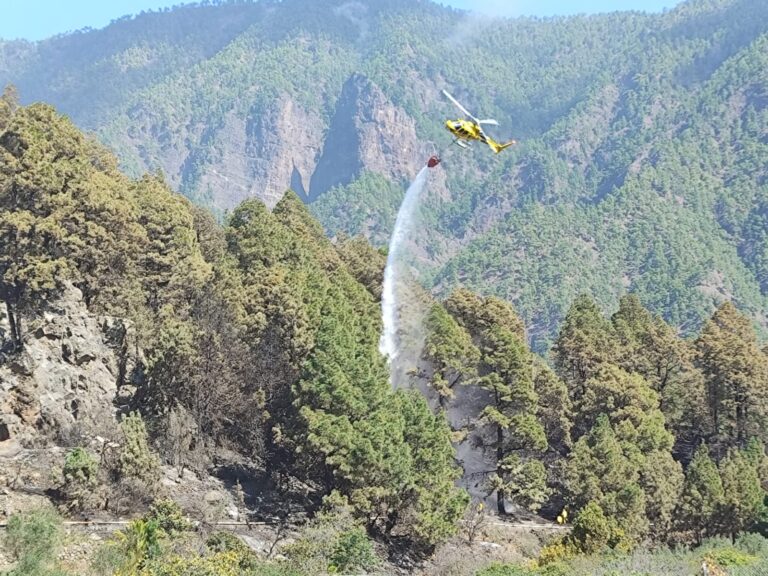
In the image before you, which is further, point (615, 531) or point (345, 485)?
point (615, 531)

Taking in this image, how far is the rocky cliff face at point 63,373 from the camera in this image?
3794 cm

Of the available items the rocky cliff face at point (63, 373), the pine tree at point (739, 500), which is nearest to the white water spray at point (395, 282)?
the rocky cliff face at point (63, 373)

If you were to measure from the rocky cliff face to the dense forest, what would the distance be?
868 mm

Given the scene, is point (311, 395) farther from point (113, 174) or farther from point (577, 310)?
point (577, 310)

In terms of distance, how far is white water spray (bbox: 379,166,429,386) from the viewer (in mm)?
54000

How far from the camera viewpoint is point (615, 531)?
139 ft

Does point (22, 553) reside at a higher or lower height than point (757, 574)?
lower

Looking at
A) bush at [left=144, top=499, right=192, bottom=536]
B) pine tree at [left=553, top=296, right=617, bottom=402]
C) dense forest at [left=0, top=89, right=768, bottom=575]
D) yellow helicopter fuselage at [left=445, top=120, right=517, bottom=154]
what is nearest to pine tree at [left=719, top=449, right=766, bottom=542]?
dense forest at [left=0, top=89, right=768, bottom=575]

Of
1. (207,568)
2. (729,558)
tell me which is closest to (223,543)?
(207,568)

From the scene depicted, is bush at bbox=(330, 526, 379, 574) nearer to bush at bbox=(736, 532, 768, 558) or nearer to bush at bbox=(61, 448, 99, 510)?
bush at bbox=(61, 448, 99, 510)

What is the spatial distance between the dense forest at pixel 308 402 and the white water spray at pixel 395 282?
4.00 feet

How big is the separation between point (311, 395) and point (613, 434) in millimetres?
18717

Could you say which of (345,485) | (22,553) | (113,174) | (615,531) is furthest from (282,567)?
(113,174)

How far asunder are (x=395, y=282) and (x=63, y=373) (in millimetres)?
28116
